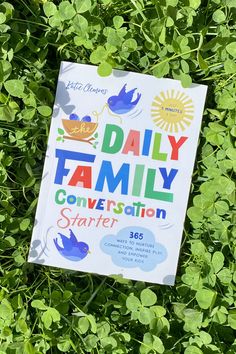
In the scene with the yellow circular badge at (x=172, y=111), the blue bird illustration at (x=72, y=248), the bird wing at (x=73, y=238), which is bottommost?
the blue bird illustration at (x=72, y=248)

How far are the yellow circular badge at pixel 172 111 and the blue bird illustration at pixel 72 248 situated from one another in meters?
0.33

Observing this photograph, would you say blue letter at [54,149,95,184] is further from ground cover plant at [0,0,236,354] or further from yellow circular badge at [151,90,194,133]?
yellow circular badge at [151,90,194,133]

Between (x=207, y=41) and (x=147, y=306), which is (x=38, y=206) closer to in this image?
(x=147, y=306)

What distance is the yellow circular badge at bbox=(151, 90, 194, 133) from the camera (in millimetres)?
1313

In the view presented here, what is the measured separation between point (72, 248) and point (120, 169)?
21cm

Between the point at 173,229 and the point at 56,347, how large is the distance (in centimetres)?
38

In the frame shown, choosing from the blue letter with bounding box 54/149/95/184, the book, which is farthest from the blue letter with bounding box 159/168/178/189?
the blue letter with bounding box 54/149/95/184

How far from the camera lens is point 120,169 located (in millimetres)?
1317

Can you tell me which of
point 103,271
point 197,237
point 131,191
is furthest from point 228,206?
point 103,271

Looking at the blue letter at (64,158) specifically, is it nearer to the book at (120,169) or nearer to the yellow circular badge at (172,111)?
the book at (120,169)

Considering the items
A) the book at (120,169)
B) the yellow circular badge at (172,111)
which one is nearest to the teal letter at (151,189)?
the book at (120,169)

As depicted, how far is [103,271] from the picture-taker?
4.36 feet

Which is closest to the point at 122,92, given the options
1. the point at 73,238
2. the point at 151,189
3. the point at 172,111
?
the point at 172,111

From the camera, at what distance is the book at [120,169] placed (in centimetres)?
132
